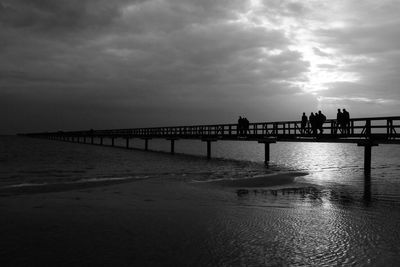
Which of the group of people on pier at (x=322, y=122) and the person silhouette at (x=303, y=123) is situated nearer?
the group of people on pier at (x=322, y=122)

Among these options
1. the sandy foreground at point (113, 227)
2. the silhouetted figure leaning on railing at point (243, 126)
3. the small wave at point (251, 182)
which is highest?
the silhouetted figure leaning on railing at point (243, 126)

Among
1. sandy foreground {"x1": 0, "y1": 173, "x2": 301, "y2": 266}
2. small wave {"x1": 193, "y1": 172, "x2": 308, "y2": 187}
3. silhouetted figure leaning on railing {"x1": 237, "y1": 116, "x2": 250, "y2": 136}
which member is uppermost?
silhouetted figure leaning on railing {"x1": 237, "y1": 116, "x2": 250, "y2": 136}

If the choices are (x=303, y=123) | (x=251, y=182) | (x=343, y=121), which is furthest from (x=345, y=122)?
(x=251, y=182)

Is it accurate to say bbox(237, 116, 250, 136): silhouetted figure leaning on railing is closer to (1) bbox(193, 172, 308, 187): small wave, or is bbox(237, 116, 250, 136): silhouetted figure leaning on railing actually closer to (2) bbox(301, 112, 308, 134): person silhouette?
(2) bbox(301, 112, 308, 134): person silhouette

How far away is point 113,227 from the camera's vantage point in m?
7.14

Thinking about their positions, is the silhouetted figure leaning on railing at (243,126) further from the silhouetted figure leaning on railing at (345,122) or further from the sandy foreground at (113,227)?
the sandy foreground at (113,227)

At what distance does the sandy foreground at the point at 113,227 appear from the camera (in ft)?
17.5

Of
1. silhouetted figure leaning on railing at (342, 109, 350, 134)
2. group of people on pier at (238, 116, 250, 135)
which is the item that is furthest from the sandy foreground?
group of people on pier at (238, 116, 250, 135)

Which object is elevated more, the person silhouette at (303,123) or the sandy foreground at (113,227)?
the person silhouette at (303,123)

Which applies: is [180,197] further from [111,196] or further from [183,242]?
[183,242]

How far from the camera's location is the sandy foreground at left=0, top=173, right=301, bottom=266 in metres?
5.33

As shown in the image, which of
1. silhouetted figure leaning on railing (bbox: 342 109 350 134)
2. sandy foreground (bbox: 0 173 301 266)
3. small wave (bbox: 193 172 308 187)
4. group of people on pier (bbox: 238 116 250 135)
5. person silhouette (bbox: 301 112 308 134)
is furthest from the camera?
group of people on pier (bbox: 238 116 250 135)

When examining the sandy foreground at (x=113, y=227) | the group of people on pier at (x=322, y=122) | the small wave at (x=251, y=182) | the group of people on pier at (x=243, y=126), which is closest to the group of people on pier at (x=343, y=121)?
the group of people on pier at (x=322, y=122)

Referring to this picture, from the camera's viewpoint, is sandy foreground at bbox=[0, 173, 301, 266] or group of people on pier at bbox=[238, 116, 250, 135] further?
group of people on pier at bbox=[238, 116, 250, 135]
